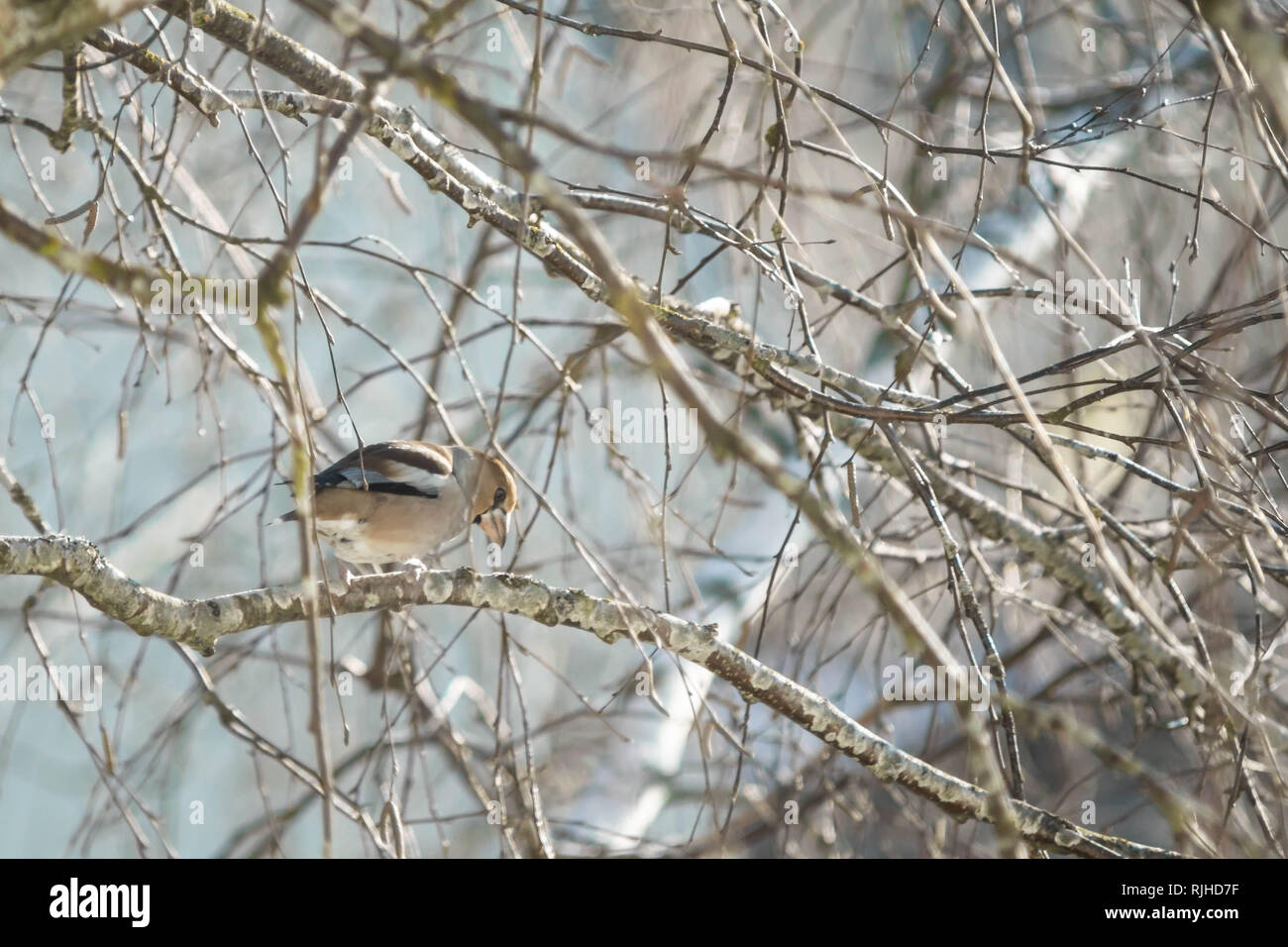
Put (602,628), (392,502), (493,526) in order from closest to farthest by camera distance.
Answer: (602,628) → (392,502) → (493,526)

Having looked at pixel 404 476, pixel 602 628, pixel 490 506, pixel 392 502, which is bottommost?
pixel 602 628

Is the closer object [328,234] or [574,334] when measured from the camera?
[574,334]

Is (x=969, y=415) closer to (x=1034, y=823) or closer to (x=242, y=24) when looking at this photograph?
(x=1034, y=823)

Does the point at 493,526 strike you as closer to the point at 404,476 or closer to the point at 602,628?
the point at 404,476

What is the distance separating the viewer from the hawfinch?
4.53 metres

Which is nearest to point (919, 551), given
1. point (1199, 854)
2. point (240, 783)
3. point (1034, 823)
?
point (1034, 823)

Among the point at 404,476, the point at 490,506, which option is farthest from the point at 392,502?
the point at 490,506

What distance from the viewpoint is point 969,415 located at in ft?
8.75

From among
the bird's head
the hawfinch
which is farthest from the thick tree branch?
the bird's head

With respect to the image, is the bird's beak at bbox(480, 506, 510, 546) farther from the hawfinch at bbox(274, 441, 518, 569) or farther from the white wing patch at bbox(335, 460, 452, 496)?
the white wing patch at bbox(335, 460, 452, 496)

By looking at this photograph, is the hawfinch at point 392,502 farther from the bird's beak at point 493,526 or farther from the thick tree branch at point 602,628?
the thick tree branch at point 602,628

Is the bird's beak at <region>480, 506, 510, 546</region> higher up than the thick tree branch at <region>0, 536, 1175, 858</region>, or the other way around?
the bird's beak at <region>480, 506, 510, 546</region>

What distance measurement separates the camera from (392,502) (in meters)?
4.64
